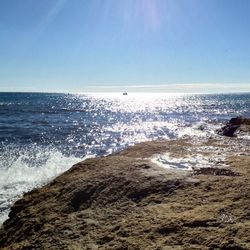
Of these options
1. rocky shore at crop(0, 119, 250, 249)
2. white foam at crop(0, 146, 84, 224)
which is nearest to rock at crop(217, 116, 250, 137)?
white foam at crop(0, 146, 84, 224)

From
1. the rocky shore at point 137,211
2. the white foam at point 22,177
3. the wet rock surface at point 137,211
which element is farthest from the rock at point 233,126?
the wet rock surface at point 137,211

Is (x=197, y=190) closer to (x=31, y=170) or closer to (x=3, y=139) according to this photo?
(x=31, y=170)

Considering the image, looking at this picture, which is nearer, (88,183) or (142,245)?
(142,245)

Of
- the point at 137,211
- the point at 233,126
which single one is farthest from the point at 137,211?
the point at 233,126

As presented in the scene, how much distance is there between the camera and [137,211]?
6.56 meters

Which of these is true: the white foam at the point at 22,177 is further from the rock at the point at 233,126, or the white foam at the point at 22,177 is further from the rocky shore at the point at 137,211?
the rock at the point at 233,126

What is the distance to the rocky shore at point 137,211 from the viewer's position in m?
5.53

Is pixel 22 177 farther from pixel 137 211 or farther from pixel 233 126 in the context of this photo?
pixel 233 126

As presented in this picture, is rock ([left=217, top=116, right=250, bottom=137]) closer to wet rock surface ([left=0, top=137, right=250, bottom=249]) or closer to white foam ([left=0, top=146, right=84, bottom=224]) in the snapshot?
white foam ([left=0, top=146, right=84, bottom=224])

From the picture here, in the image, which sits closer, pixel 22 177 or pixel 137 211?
pixel 137 211

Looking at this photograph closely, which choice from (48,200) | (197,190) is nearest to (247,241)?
(197,190)

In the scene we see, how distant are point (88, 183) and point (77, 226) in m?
1.91

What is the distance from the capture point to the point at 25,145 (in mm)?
26703

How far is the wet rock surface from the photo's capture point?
217 inches
